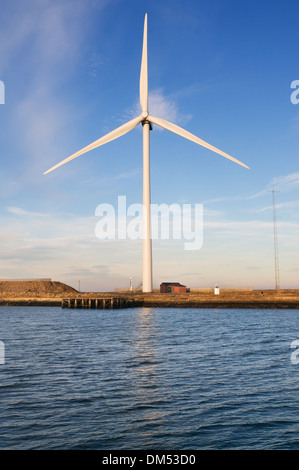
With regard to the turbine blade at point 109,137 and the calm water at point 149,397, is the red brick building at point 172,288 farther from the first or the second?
the calm water at point 149,397

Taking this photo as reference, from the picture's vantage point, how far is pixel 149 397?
1903 centimetres

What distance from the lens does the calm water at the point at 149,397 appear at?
13.9 metres

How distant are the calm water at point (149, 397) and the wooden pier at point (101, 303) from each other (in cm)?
6866

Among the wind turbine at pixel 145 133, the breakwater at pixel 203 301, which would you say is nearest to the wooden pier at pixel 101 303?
the breakwater at pixel 203 301

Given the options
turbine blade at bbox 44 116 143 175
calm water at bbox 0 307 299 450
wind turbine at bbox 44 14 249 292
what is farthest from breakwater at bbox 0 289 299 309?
calm water at bbox 0 307 299 450

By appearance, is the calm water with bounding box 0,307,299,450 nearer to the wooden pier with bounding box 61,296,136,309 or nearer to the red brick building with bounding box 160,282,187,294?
the wooden pier with bounding box 61,296,136,309

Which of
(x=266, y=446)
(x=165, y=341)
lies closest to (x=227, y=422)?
(x=266, y=446)

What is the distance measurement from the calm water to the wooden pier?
68656mm

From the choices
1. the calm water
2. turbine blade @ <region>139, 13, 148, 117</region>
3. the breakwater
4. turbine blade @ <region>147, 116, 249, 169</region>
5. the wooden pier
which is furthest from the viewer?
the wooden pier

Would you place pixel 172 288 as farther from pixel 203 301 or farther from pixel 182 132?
pixel 182 132

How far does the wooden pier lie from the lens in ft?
340

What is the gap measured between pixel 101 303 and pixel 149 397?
90924 mm

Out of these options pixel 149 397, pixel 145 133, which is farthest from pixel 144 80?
pixel 149 397
